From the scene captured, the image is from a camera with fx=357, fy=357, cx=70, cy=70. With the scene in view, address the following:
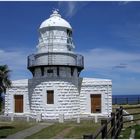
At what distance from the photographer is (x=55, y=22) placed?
88.7 ft

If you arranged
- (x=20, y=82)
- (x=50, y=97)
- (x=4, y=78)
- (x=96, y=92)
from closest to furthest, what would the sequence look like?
(x=4, y=78), (x=50, y=97), (x=96, y=92), (x=20, y=82)

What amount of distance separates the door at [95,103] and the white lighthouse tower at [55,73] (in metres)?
1.20

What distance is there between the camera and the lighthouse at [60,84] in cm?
2636

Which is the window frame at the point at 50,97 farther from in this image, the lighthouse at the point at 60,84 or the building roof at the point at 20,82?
the building roof at the point at 20,82

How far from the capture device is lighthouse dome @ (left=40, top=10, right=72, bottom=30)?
26938mm

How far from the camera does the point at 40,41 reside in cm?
2769

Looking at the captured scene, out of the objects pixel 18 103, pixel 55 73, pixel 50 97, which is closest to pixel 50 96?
pixel 50 97

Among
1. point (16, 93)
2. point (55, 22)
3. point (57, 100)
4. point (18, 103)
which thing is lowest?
point (18, 103)

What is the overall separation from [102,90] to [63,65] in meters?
3.65

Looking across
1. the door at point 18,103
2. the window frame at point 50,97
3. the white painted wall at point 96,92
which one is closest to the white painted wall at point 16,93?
the door at point 18,103

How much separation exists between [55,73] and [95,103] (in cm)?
398

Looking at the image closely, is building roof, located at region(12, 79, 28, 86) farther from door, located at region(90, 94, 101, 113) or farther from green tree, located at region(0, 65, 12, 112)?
green tree, located at region(0, 65, 12, 112)

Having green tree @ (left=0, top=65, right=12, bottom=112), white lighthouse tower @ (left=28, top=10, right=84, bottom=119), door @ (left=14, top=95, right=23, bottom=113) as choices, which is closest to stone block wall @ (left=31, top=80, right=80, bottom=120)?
white lighthouse tower @ (left=28, top=10, right=84, bottom=119)

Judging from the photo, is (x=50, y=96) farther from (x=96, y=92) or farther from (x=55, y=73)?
(x=96, y=92)
